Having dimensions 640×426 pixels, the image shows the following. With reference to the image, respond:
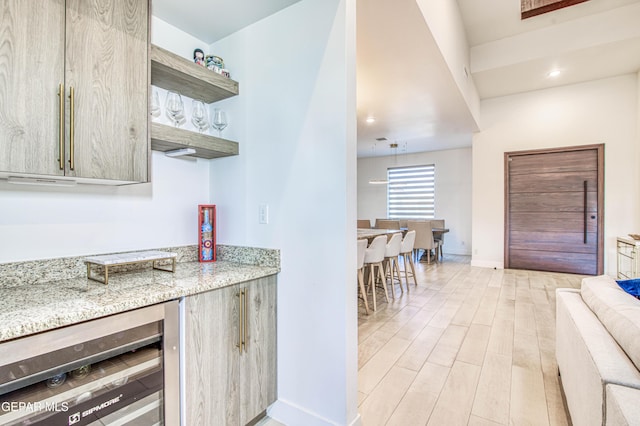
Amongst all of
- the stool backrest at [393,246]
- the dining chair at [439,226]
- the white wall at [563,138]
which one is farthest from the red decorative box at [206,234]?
the dining chair at [439,226]

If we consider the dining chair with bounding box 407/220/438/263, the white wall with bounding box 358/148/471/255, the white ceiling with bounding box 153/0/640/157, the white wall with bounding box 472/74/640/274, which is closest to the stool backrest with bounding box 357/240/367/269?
the white ceiling with bounding box 153/0/640/157

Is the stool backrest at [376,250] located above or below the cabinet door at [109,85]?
below

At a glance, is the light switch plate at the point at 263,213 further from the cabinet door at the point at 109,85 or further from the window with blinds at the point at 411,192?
the window with blinds at the point at 411,192

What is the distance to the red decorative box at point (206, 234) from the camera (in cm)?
199

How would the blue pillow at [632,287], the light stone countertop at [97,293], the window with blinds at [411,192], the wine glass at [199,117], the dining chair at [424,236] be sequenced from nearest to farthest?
the light stone countertop at [97,293], the blue pillow at [632,287], the wine glass at [199,117], the dining chair at [424,236], the window with blinds at [411,192]

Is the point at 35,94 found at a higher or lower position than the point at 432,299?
higher

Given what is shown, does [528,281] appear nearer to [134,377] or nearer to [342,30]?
[342,30]

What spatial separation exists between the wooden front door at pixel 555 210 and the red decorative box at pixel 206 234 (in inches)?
223

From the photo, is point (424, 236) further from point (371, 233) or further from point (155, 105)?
point (155, 105)

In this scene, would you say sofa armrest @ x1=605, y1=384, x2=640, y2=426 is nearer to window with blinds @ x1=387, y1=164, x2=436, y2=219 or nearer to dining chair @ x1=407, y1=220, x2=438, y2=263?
dining chair @ x1=407, y1=220, x2=438, y2=263

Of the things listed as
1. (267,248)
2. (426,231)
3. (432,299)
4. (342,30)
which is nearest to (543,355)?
(432,299)

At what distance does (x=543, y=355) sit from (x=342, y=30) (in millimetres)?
2784

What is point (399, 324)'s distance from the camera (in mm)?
3133

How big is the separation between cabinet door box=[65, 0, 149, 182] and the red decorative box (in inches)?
21.7
